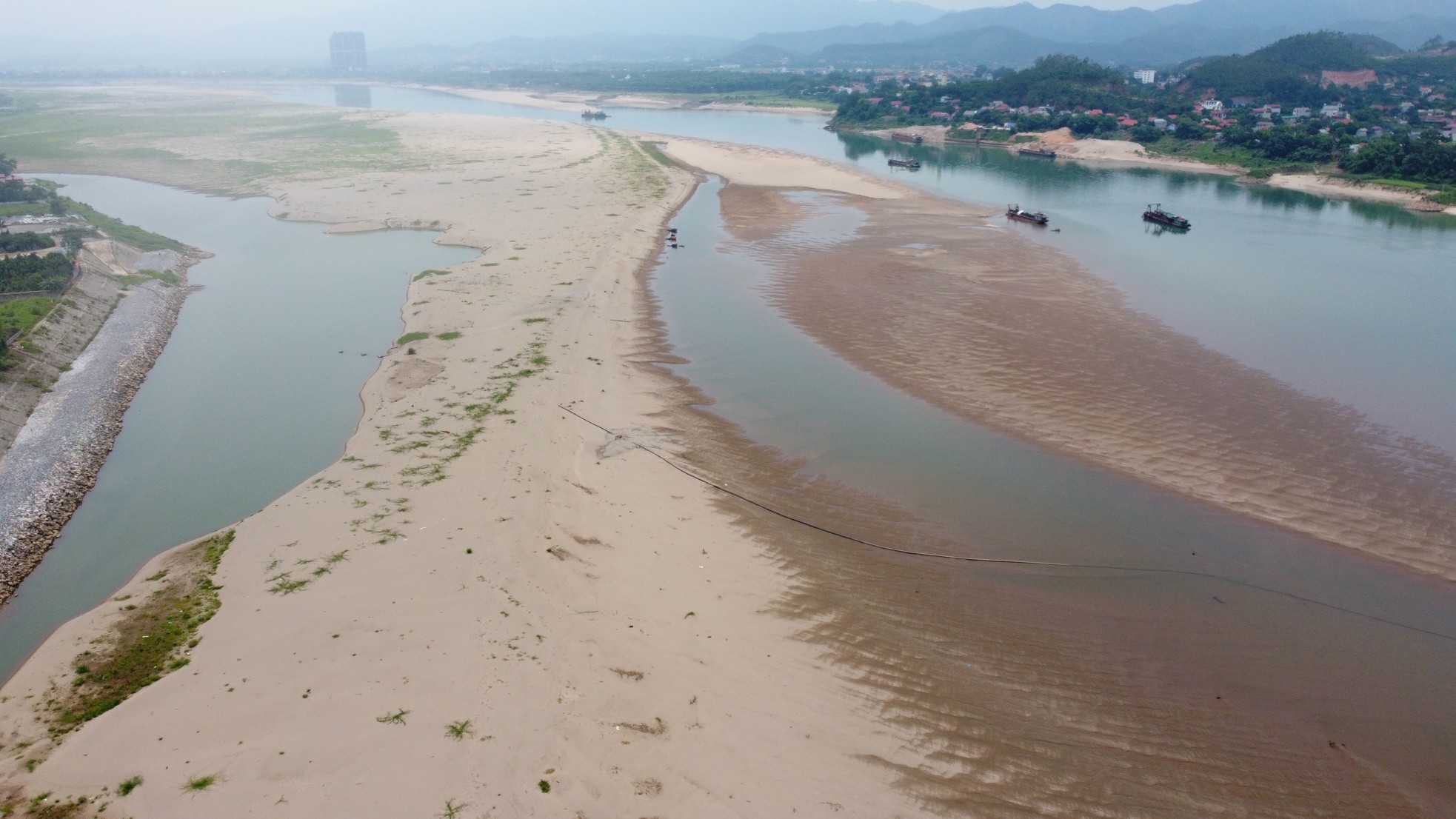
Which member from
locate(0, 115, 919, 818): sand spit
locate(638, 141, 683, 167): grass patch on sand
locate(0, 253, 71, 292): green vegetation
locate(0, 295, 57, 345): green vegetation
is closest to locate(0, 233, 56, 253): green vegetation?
locate(0, 253, 71, 292): green vegetation

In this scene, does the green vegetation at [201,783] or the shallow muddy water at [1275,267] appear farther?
the shallow muddy water at [1275,267]

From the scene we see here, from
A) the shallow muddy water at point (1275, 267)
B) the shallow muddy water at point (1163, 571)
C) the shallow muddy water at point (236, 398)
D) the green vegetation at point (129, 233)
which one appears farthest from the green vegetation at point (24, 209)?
the shallow muddy water at point (1275, 267)

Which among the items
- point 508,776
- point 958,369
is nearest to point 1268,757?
point 508,776

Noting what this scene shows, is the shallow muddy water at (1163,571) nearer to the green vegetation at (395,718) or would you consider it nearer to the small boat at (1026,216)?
the green vegetation at (395,718)

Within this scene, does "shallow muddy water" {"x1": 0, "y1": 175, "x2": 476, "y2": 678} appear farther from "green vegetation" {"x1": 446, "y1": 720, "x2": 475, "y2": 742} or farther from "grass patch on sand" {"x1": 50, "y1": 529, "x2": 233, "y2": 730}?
"green vegetation" {"x1": 446, "y1": 720, "x2": 475, "y2": 742}

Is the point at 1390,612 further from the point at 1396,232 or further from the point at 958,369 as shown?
the point at 1396,232

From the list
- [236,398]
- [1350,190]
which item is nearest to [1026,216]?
[1350,190]
